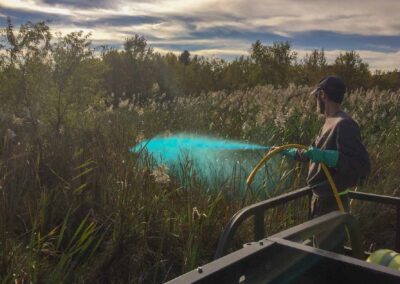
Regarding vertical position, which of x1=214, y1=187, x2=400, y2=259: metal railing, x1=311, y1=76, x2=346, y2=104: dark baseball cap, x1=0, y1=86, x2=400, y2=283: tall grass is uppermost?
x1=311, y1=76, x2=346, y2=104: dark baseball cap

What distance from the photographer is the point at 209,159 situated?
17.0ft

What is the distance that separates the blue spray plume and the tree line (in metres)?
2.29

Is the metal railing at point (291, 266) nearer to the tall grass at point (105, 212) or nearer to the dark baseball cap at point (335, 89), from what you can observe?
the tall grass at point (105, 212)

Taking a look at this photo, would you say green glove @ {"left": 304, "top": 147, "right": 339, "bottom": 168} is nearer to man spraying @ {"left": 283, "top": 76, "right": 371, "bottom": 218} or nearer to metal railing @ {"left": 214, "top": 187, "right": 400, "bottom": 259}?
man spraying @ {"left": 283, "top": 76, "right": 371, "bottom": 218}

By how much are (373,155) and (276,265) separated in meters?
5.03

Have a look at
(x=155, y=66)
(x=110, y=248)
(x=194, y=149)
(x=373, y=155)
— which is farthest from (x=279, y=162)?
(x=155, y=66)

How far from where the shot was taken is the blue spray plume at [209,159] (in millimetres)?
4652

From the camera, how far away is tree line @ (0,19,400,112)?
728cm

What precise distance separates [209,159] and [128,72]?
53.0 feet

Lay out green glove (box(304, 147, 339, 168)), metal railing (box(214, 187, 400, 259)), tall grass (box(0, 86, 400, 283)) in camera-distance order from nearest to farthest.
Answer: metal railing (box(214, 187, 400, 259)), tall grass (box(0, 86, 400, 283)), green glove (box(304, 147, 339, 168))

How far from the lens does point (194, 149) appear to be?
5.53 m

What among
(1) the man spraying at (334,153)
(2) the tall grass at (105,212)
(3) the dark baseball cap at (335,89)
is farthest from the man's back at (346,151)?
(2) the tall grass at (105,212)

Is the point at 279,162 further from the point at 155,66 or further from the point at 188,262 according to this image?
the point at 155,66

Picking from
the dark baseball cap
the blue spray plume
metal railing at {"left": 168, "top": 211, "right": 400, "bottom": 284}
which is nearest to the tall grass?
the blue spray plume
